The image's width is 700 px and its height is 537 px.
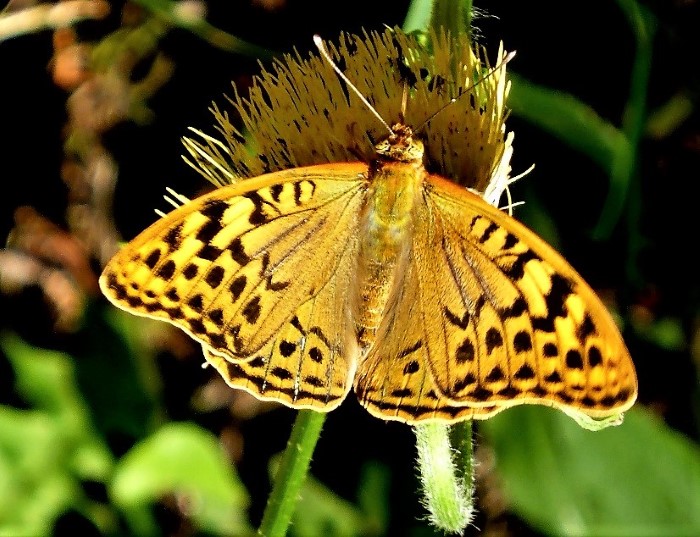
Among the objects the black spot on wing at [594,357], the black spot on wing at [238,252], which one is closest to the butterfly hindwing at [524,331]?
the black spot on wing at [594,357]

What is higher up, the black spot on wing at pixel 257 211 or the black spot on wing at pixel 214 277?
the black spot on wing at pixel 257 211

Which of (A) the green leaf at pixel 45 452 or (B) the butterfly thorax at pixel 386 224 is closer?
(B) the butterfly thorax at pixel 386 224

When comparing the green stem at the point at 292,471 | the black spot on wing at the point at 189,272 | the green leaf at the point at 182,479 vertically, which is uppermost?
the black spot on wing at the point at 189,272

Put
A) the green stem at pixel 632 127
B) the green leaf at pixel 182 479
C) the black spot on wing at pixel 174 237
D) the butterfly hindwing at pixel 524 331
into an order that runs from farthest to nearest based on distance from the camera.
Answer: the green leaf at pixel 182 479, the green stem at pixel 632 127, the black spot on wing at pixel 174 237, the butterfly hindwing at pixel 524 331

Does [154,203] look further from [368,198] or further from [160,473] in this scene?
[368,198]

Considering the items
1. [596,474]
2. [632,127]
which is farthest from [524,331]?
[596,474]

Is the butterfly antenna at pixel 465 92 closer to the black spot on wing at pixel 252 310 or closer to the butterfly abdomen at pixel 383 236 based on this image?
the butterfly abdomen at pixel 383 236

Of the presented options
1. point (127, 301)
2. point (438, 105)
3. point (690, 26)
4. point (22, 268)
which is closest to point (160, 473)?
A: point (22, 268)

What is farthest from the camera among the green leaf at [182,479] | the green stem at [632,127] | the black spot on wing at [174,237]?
the green leaf at [182,479]

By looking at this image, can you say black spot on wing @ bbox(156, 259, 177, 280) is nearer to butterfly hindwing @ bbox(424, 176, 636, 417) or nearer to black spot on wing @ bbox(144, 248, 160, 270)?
black spot on wing @ bbox(144, 248, 160, 270)
